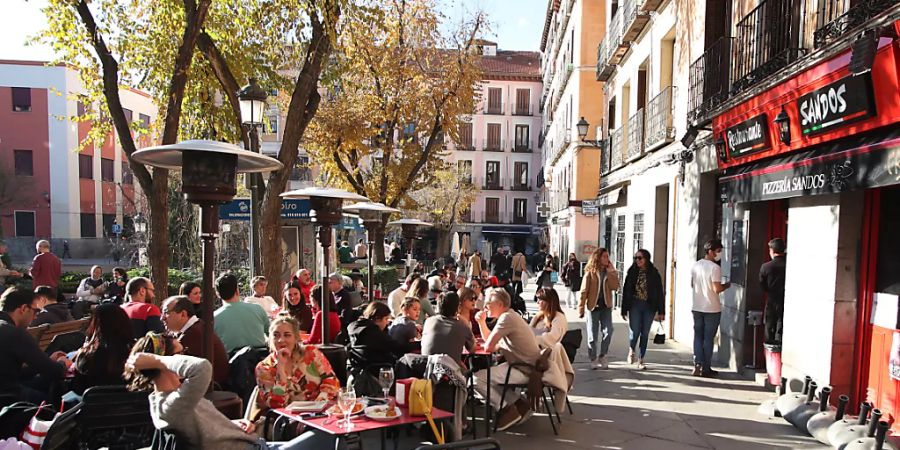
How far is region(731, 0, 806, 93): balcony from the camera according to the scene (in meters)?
7.45

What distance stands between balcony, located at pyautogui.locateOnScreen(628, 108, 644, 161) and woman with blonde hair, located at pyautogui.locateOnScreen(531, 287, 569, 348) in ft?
26.8

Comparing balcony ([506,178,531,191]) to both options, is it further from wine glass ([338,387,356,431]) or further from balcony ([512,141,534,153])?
wine glass ([338,387,356,431])

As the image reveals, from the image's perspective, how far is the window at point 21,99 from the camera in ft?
123

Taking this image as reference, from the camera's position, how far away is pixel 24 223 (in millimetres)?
38469

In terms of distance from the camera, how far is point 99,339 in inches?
187

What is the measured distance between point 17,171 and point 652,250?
39046mm

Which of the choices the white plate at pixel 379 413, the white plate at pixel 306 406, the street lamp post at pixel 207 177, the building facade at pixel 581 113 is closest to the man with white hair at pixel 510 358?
the white plate at pixel 379 413

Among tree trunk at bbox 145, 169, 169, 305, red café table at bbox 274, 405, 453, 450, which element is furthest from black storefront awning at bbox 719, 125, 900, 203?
tree trunk at bbox 145, 169, 169, 305

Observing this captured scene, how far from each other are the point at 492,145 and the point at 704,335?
152 ft

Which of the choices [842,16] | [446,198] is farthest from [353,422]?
[446,198]

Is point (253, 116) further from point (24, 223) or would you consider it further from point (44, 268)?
point (24, 223)

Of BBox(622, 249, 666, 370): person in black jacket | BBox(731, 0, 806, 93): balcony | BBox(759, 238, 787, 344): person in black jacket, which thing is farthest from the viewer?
BBox(622, 249, 666, 370): person in black jacket

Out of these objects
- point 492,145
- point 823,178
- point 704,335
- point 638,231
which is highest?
point 492,145

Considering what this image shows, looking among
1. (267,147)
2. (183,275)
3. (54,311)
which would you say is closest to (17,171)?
(267,147)
